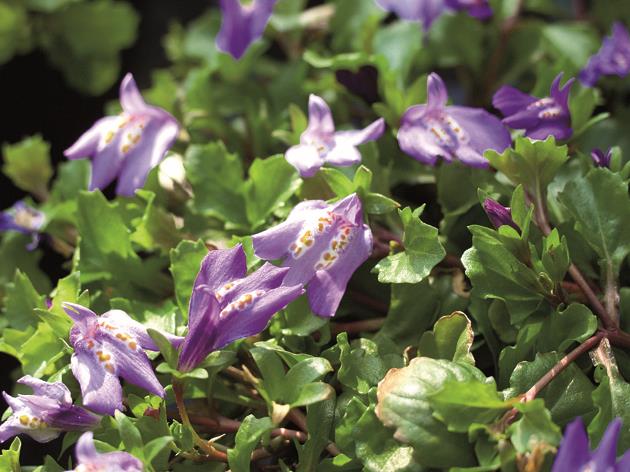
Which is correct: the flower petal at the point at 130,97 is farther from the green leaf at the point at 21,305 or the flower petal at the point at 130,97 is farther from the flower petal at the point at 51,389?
the flower petal at the point at 51,389

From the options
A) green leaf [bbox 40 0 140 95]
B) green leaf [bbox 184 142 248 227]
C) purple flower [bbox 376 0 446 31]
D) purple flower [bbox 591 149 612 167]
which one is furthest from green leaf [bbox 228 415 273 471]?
green leaf [bbox 40 0 140 95]

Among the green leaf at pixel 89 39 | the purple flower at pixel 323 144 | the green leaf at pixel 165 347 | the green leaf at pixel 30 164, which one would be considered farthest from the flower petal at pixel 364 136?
the green leaf at pixel 89 39

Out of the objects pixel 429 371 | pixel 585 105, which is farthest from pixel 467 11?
pixel 429 371

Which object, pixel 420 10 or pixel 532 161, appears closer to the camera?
pixel 532 161

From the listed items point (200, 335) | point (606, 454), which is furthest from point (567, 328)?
point (200, 335)

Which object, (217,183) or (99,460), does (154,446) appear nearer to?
(99,460)

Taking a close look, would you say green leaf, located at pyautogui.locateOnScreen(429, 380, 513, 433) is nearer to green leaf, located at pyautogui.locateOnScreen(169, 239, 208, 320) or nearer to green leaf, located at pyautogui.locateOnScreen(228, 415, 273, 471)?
green leaf, located at pyautogui.locateOnScreen(228, 415, 273, 471)
